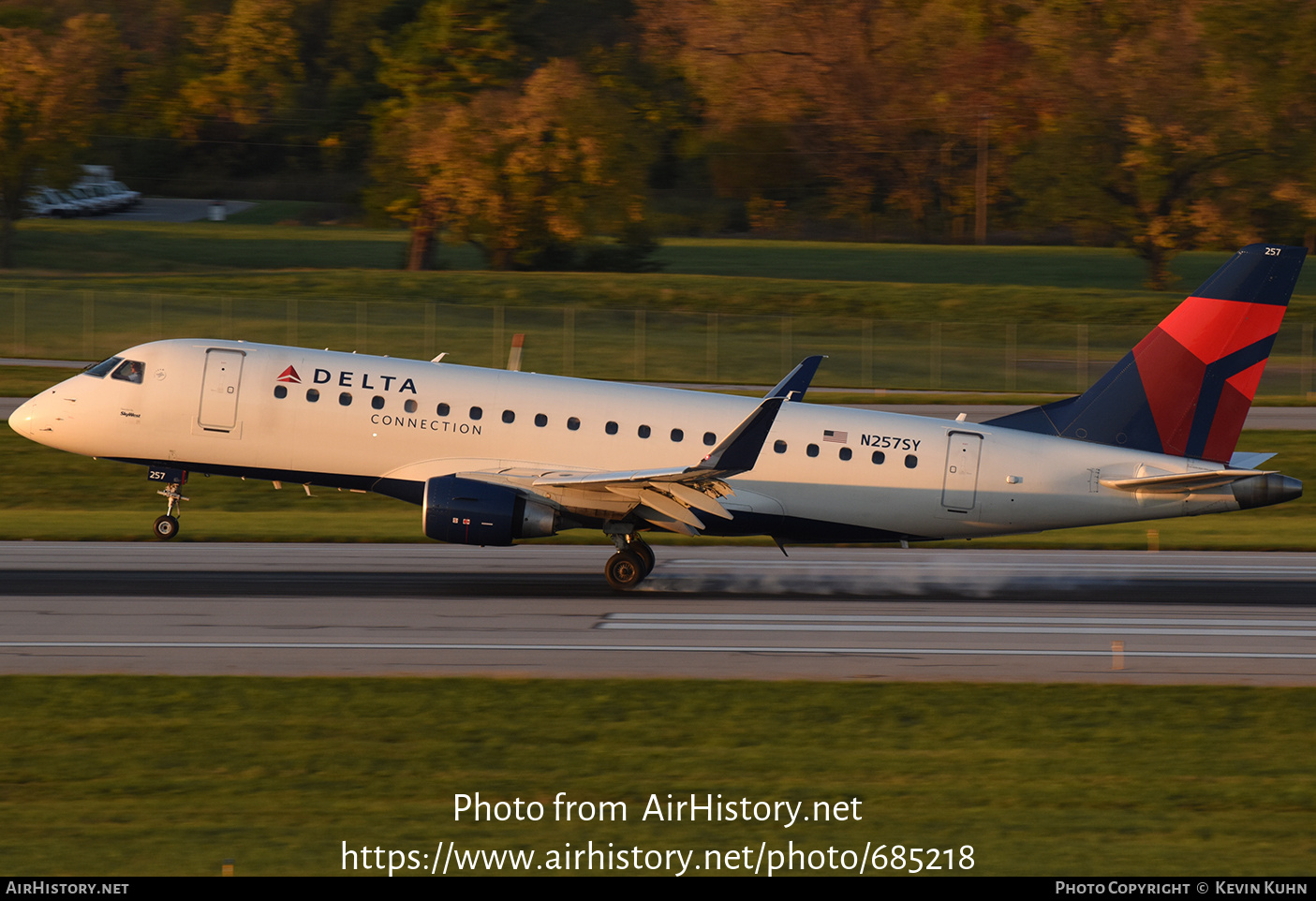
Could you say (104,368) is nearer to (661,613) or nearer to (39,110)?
(661,613)

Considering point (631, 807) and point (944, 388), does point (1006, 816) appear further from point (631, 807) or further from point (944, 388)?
point (944, 388)

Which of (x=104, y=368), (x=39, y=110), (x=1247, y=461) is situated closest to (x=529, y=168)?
(x=39, y=110)

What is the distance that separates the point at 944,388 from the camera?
5453cm

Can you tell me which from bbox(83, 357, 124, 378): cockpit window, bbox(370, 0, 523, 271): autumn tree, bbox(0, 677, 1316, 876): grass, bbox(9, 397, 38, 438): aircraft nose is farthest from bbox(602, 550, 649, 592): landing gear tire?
bbox(370, 0, 523, 271): autumn tree

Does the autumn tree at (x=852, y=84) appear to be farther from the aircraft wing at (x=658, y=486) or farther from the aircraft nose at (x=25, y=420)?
the aircraft wing at (x=658, y=486)

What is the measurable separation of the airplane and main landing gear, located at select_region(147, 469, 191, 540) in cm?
11

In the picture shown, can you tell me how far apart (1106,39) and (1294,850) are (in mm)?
76065

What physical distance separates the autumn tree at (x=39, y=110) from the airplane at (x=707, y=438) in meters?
55.1

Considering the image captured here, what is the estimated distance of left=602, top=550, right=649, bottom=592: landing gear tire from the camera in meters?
22.7

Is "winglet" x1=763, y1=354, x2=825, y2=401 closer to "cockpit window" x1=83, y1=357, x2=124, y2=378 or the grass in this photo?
the grass

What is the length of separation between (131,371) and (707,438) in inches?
379

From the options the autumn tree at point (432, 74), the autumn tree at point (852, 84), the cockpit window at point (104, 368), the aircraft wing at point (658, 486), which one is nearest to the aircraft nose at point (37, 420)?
A: the cockpit window at point (104, 368)
